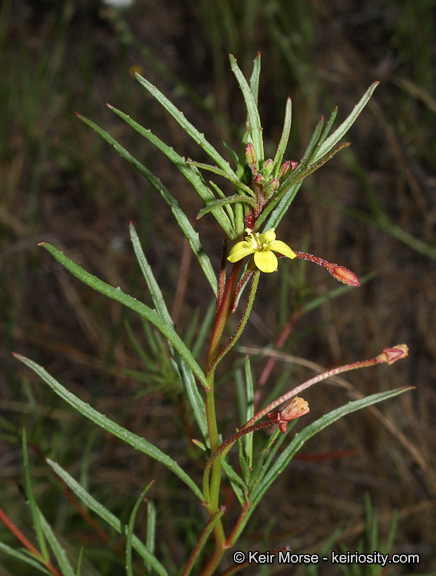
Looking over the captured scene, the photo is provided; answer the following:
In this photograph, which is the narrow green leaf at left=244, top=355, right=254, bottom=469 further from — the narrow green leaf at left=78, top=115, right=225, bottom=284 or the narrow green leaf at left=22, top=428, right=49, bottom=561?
the narrow green leaf at left=22, top=428, right=49, bottom=561

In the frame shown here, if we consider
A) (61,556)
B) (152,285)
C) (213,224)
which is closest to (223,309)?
(152,285)

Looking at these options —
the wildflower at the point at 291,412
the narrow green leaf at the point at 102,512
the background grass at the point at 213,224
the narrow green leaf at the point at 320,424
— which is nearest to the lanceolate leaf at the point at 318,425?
the narrow green leaf at the point at 320,424

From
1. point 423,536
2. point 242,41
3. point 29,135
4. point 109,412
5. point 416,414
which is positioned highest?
point 242,41

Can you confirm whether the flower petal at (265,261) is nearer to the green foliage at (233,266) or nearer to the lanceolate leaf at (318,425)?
the green foliage at (233,266)

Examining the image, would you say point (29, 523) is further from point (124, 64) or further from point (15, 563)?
point (124, 64)

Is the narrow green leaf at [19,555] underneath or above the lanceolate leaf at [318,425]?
underneath

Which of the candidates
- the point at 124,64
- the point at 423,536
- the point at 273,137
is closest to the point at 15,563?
the point at 423,536
